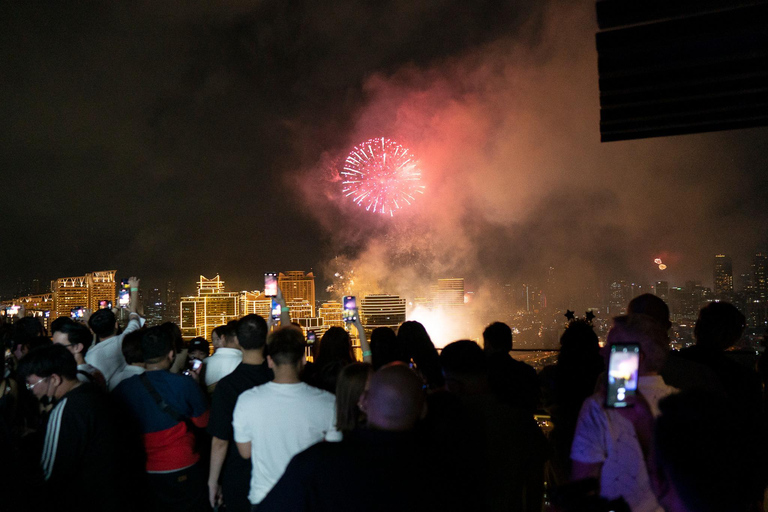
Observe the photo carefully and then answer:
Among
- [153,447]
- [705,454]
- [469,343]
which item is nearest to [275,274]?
[153,447]

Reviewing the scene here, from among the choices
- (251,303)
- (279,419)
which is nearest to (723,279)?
(279,419)

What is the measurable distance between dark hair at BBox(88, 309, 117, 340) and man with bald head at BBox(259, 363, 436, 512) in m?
4.17

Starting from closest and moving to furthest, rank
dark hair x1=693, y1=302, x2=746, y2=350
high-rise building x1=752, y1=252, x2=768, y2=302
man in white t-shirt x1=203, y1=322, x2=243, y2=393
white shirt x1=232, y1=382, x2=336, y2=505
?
white shirt x1=232, y1=382, x2=336, y2=505
dark hair x1=693, y1=302, x2=746, y2=350
man in white t-shirt x1=203, y1=322, x2=243, y2=393
high-rise building x1=752, y1=252, x2=768, y2=302

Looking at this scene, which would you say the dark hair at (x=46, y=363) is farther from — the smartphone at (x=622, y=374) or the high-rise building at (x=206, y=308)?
the high-rise building at (x=206, y=308)

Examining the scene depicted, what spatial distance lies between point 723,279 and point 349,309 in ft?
54.1

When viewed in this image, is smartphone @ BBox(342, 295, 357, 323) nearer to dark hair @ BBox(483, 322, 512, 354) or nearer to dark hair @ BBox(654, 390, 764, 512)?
dark hair @ BBox(483, 322, 512, 354)

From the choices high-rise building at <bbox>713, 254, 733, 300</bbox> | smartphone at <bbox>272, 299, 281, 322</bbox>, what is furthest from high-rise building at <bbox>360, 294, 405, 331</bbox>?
smartphone at <bbox>272, 299, 281, 322</bbox>

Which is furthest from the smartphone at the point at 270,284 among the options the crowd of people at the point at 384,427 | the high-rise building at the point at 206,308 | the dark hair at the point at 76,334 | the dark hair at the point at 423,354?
the high-rise building at the point at 206,308

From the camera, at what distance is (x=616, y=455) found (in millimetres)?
2410

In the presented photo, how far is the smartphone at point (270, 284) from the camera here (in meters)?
7.03

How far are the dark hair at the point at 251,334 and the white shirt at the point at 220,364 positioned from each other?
52.0 inches

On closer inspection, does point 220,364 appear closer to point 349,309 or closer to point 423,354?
point 423,354

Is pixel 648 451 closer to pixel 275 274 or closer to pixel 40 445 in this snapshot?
pixel 40 445

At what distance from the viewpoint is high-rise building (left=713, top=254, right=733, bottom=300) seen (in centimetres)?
1713
